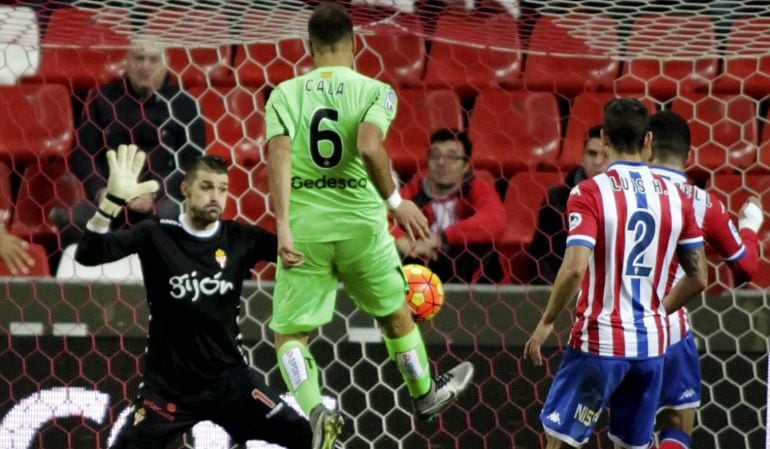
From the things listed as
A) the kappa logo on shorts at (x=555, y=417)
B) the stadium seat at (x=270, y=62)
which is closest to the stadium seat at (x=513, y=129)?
the stadium seat at (x=270, y=62)

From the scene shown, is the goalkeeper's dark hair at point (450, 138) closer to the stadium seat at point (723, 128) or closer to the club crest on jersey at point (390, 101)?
the stadium seat at point (723, 128)

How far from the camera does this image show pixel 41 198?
723 cm

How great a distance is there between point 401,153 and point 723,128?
1.65m

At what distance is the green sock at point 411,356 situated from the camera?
5258mm

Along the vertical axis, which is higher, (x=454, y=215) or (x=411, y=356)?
(x=411, y=356)

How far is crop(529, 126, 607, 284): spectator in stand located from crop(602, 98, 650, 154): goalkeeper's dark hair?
1799 mm

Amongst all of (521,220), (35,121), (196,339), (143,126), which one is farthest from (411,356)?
(35,121)

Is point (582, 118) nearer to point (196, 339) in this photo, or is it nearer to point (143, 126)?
point (143, 126)

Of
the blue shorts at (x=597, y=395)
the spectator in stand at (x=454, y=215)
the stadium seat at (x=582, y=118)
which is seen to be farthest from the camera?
the stadium seat at (x=582, y=118)

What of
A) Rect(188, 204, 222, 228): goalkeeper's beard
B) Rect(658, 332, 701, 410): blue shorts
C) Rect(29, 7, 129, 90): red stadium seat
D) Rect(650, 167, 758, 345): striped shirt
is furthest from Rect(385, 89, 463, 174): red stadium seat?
Rect(658, 332, 701, 410): blue shorts

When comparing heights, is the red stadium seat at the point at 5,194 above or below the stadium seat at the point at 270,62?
below

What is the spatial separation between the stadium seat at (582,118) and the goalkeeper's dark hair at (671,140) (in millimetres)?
2064

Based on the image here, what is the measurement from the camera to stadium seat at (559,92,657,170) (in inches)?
290

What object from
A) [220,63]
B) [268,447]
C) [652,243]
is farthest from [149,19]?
[652,243]
